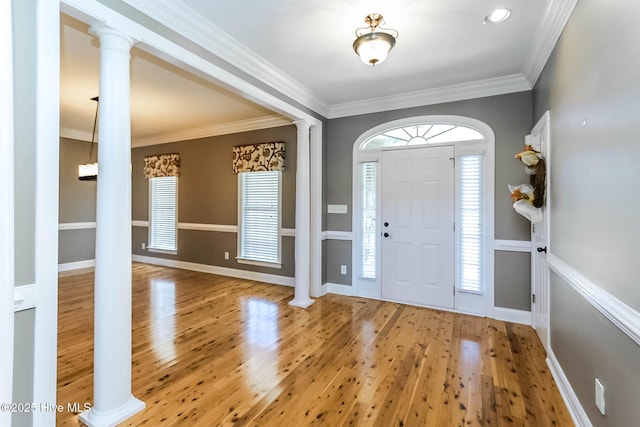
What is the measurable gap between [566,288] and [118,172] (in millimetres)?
3113

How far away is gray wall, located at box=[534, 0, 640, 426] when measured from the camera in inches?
52.1

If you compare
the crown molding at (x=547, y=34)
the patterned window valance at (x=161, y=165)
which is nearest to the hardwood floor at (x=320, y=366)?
the crown molding at (x=547, y=34)

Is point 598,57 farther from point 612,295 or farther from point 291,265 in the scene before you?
point 291,265

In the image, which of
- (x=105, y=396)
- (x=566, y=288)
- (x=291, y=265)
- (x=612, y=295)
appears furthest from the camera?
(x=291, y=265)

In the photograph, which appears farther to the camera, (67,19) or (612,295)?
(67,19)

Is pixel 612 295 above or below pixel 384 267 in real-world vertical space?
above

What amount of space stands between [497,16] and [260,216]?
13.6 ft

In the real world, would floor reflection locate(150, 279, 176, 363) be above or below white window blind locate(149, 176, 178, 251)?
below

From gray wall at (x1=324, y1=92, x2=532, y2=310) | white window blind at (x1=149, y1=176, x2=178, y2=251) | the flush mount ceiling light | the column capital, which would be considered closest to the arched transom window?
gray wall at (x1=324, y1=92, x2=532, y2=310)

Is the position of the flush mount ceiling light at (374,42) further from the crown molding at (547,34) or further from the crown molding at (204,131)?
the crown molding at (204,131)

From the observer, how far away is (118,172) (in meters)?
1.92

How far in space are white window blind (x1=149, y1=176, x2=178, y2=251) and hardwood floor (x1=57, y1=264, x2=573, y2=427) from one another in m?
2.37

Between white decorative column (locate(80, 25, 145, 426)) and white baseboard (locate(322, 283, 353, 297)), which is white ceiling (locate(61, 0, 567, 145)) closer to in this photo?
white decorative column (locate(80, 25, 145, 426))

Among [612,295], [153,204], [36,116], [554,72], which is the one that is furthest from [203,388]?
[153,204]
